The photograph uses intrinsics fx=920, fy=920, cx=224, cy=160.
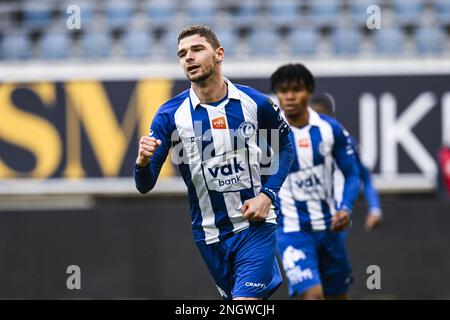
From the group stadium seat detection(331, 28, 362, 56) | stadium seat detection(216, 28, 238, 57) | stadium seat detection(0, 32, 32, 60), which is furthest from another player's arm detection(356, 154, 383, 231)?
stadium seat detection(0, 32, 32, 60)

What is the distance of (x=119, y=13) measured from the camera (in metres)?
12.8

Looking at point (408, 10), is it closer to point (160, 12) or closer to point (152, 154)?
point (160, 12)

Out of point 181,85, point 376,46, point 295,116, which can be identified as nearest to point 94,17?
point 181,85

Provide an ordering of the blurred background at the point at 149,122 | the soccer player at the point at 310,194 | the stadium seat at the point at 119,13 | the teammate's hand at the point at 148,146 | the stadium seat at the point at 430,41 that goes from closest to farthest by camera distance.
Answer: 1. the teammate's hand at the point at 148,146
2. the soccer player at the point at 310,194
3. the blurred background at the point at 149,122
4. the stadium seat at the point at 430,41
5. the stadium seat at the point at 119,13

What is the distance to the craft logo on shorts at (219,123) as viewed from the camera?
557 cm

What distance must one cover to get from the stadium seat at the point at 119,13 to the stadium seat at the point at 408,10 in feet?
12.1

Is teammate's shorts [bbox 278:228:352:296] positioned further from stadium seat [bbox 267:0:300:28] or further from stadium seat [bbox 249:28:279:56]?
stadium seat [bbox 267:0:300:28]

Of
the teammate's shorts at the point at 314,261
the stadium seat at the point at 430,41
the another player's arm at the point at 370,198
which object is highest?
the stadium seat at the point at 430,41

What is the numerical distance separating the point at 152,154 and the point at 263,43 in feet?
23.9

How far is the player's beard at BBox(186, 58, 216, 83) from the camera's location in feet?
17.8

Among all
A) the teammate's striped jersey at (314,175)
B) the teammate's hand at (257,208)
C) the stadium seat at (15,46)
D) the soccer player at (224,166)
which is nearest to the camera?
the teammate's hand at (257,208)

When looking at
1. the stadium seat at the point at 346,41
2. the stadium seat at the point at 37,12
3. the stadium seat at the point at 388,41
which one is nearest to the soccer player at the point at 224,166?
the stadium seat at the point at 346,41

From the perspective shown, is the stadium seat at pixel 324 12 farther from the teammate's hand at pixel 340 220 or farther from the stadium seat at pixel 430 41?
the teammate's hand at pixel 340 220

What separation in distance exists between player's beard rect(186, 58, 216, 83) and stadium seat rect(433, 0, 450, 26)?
7608 millimetres
